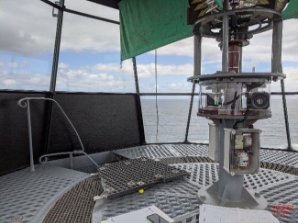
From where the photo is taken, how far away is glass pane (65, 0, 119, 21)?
3.23 m

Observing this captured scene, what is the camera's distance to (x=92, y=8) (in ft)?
11.3

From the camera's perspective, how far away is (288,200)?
1.65m

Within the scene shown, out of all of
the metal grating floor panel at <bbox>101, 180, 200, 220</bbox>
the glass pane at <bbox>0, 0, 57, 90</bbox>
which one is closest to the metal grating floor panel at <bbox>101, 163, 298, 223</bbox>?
the metal grating floor panel at <bbox>101, 180, 200, 220</bbox>

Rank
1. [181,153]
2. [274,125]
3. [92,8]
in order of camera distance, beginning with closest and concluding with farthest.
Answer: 1. [181,153]
2. [92,8]
3. [274,125]

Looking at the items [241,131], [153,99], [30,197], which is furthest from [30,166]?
[241,131]

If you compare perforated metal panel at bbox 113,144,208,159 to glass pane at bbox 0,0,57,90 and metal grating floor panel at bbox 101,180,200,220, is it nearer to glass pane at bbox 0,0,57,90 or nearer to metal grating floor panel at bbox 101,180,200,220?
metal grating floor panel at bbox 101,180,200,220

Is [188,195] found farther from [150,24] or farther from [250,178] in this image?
[150,24]

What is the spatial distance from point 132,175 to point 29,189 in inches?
36.3

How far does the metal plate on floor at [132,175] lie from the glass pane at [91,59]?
158cm

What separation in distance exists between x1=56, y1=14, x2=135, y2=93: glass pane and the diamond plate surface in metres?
1.26

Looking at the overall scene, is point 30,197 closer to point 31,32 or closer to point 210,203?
point 210,203

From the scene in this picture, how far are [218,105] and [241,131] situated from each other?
210 millimetres

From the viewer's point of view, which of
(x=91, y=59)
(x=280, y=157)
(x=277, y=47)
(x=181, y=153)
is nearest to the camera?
(x=277, y=47)

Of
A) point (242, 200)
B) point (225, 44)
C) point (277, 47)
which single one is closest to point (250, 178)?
point (242, 200)
